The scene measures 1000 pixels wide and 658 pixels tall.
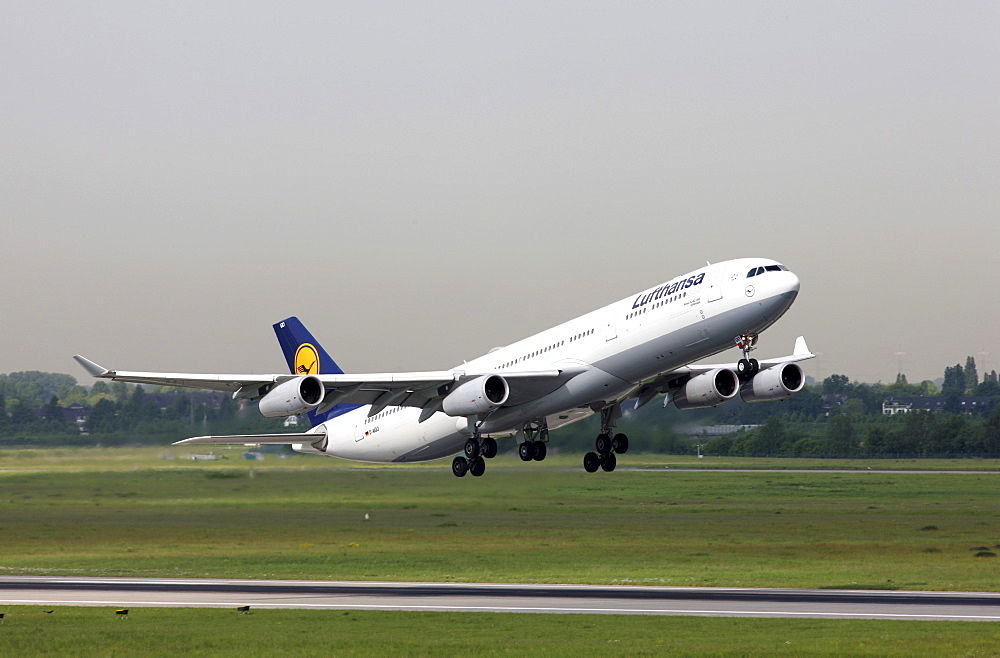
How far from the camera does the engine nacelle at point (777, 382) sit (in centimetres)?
4825

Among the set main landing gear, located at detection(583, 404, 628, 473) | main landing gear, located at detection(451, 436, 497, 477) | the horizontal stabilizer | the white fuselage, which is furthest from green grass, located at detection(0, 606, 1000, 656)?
the horizontal stabilizer

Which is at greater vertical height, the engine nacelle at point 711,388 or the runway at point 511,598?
the engine nacelle at point 711,388

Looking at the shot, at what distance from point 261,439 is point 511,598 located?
52.1 ft

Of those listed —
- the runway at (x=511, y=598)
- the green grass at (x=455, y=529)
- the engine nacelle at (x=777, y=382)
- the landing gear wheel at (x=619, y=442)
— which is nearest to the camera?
the runway at (x=511, y=598)

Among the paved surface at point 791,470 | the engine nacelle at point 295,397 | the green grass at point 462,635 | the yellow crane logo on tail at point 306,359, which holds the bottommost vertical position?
the green grass at point 462,635

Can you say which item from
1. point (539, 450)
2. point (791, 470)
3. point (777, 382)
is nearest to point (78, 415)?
point (539, 450)

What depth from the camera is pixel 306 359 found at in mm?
63469

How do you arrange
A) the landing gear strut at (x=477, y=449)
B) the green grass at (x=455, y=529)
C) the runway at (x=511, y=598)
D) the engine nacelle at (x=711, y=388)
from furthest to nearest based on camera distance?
1. the green grass at (x=455, y=529)
2. the landing gear strut at (x=477, y=449)
3. the engine nacelle at (x=711, y=388)
4. the runway at (x=511, y=598)

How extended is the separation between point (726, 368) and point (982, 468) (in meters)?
77.0

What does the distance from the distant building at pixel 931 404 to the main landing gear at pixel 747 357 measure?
98.9 metres

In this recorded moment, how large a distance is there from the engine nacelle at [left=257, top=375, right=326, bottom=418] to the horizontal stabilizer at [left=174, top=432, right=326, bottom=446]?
13163mm

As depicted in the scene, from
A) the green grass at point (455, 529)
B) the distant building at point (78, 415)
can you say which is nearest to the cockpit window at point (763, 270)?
the green grass at point (455, 529)

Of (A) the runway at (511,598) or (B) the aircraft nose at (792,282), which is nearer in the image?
(B) the aircraft nose at (792,282)

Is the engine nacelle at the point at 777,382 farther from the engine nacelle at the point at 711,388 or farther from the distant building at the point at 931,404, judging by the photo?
the distant building at the point at 931,404
